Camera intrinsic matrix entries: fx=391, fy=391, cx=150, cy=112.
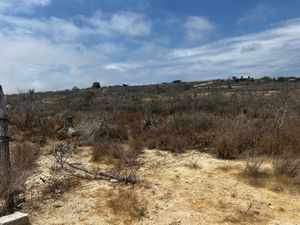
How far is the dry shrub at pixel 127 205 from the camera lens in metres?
5.42

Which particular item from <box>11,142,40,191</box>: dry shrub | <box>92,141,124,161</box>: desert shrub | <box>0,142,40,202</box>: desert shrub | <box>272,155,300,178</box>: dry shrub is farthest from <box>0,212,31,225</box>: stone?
<box>272,155,300,178</box>: dry shrub

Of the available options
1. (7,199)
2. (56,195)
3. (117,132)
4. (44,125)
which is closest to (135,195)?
(56,195)

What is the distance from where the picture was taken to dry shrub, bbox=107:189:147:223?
5.42 m

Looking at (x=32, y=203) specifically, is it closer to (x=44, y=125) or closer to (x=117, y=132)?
(x=117, y=132)

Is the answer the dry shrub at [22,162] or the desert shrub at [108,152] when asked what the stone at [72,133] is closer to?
the dry shrub at [22,162]

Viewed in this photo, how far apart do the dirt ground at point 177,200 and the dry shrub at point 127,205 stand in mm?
38

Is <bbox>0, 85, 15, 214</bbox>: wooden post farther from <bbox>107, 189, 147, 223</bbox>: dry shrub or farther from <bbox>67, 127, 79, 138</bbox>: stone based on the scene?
<bbox>67, 127, 79, 138</bbox>: stone

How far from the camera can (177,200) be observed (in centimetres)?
599

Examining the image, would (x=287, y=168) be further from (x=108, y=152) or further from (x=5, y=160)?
(x=5, y=160)

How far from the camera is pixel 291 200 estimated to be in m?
5.94

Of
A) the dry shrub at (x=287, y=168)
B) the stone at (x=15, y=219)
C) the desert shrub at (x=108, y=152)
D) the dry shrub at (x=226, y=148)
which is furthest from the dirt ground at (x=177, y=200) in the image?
the desert shrub at (x=108, y=152)

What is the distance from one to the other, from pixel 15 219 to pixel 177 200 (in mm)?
2369

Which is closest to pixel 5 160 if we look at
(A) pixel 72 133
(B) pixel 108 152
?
(B) pixel 108 152

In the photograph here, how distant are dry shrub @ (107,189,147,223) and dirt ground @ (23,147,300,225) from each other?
38 millimetres
